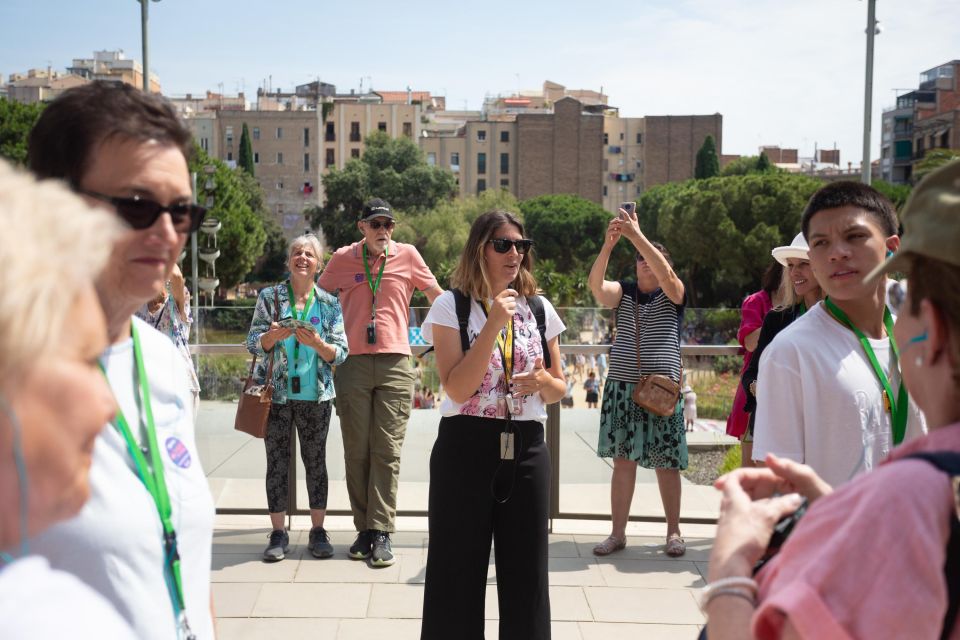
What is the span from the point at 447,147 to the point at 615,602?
12232cm

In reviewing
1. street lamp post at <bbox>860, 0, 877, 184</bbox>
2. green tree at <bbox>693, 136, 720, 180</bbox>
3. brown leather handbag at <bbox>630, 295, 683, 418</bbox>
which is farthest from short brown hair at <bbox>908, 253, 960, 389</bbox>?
green tree at <bbox>693, 136, 720, 180</bbox>

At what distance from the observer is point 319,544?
607cm

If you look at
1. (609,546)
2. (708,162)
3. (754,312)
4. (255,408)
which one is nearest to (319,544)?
(255,408)

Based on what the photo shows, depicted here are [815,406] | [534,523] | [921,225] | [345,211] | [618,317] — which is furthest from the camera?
[345,211]

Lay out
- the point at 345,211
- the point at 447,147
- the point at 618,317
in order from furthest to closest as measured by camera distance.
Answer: the point at 447,147 < the point at 345,211 < the point at 618,317

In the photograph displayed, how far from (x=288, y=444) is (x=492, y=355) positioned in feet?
8.38

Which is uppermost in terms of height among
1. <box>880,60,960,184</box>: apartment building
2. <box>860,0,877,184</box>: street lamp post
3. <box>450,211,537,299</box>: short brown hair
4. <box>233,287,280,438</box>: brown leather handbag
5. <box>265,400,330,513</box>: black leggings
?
<box>880,60,960,184</box>: apartment building

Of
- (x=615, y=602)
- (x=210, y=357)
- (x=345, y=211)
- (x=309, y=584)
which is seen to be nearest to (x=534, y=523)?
(x=615, y=602)

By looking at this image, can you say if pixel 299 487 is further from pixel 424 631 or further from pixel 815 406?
pixel 815 406

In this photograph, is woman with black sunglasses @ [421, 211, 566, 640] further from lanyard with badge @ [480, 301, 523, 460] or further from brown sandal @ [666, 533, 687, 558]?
brown sandal @ [666, 533, 687, 558]

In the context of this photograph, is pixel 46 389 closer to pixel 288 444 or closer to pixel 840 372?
pixel 840 372

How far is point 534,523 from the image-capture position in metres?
4.01

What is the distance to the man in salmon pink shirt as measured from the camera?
6121 millimetres

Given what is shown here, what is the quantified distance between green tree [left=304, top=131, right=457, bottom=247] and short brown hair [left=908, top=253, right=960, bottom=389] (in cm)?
8291
